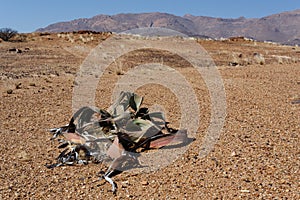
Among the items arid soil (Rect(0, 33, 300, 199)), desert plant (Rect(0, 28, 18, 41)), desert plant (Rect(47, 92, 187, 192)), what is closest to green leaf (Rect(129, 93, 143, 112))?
desert plant (Rect(47, 92, 187, 192))

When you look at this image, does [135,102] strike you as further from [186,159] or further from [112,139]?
[186,159]

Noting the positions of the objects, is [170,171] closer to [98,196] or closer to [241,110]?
[98,196]

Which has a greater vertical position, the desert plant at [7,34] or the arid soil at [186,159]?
the desert plant at [7,34]

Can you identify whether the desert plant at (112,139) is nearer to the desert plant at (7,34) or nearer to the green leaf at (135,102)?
the green leaf at (135,102)

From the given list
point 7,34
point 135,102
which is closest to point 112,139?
point 135,102

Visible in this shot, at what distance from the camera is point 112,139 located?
340cm

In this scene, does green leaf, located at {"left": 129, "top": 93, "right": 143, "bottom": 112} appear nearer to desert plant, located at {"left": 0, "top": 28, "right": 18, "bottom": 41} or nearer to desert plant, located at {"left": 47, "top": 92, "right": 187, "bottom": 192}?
desert plant, located at {"left": 47, "top": 92, "right": 187, "bottom": 192}

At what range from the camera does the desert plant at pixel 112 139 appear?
10.5ft

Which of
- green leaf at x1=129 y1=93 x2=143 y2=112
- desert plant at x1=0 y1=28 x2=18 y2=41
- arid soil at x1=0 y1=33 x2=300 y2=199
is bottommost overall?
arid soil at x1=0 y1=33 x2=300 y2=199

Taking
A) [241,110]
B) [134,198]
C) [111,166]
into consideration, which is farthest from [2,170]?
[241,110]

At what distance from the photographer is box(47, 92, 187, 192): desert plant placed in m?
3.21

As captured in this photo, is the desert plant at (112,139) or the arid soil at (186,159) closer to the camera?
the arid soil at (186,159)

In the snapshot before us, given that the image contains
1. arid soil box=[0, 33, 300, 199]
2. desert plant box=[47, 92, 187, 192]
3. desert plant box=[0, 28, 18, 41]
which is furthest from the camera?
desert plant box=[0, 28, 18, 41]


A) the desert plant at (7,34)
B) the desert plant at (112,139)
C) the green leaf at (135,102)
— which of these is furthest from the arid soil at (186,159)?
the desert plant at (7,34)
